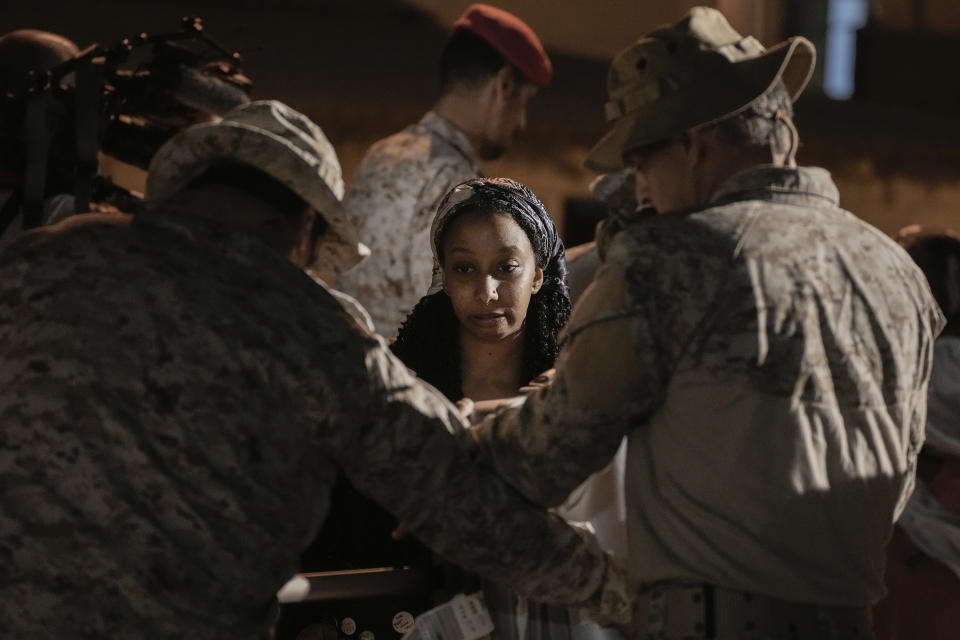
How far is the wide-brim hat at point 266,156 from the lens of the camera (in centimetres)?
216

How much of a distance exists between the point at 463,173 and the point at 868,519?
2311 mm


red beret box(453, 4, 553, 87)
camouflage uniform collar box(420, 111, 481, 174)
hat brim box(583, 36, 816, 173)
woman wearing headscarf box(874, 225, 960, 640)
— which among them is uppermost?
red beret box(453, 4, 553, 87)

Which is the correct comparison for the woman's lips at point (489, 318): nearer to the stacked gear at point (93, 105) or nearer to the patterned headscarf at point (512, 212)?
the patterned headscarf at point (512, 212)

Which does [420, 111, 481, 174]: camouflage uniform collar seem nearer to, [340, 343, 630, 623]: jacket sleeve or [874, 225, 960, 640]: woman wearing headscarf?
[874, 225, 960, 640]: woman wearing headscarf

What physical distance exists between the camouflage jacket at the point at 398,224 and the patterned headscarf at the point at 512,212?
2.60ft

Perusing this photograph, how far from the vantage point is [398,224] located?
4.20 metres

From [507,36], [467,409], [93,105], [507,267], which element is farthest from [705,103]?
[507,36]

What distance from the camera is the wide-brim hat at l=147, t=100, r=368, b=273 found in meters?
2.16

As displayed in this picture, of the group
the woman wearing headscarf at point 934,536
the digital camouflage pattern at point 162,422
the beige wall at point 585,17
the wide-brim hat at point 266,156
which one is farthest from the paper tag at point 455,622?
the beige wall at point 585,17

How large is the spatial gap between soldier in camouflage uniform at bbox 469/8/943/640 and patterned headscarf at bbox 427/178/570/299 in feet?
3.28

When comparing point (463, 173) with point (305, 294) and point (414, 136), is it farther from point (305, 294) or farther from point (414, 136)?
point (305, 294)

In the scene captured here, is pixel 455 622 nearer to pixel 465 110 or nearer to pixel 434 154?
pixel 434 154

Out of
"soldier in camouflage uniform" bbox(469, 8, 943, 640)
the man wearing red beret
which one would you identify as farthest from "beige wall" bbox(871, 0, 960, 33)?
"soldier in camouflage uniform" bbox(469, 8, 943, 640)

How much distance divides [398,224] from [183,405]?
220 cm
